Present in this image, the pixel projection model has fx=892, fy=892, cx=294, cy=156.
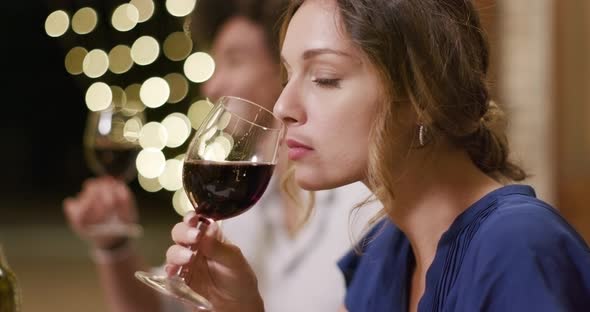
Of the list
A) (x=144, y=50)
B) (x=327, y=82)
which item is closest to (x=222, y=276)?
(x=327, y=82)

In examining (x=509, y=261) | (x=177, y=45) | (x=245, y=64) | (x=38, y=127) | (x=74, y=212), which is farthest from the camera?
(x=38, y=127)

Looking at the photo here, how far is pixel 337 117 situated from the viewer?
3.98ft

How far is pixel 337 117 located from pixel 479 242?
25 cm

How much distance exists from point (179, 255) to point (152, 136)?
88 cm

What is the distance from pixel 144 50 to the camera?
3867mm

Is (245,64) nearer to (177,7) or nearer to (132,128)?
(132,128)

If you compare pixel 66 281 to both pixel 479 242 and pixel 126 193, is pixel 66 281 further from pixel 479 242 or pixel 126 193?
pixel 479 242

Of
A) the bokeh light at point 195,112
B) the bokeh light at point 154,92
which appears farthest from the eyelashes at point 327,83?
the bokeh light at point 154,92

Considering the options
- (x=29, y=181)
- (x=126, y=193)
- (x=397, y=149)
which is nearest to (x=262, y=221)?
(x=126, y=193)

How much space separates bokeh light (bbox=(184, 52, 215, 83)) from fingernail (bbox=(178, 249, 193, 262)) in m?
1.15

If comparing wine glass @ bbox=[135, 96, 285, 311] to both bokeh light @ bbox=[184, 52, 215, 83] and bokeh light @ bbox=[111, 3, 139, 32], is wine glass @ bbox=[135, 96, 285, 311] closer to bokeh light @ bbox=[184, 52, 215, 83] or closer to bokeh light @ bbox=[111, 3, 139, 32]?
bokeh light @ bbox=[184, 52, 215, 83]

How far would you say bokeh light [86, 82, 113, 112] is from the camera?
2.47 m

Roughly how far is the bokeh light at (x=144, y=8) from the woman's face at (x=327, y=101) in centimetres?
220

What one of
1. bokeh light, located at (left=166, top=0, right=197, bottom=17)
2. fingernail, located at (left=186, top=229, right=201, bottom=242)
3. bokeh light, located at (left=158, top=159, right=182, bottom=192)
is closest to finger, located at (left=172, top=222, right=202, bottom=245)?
fingernail, located at (left=186, top=229, right=201, bottom=242)
